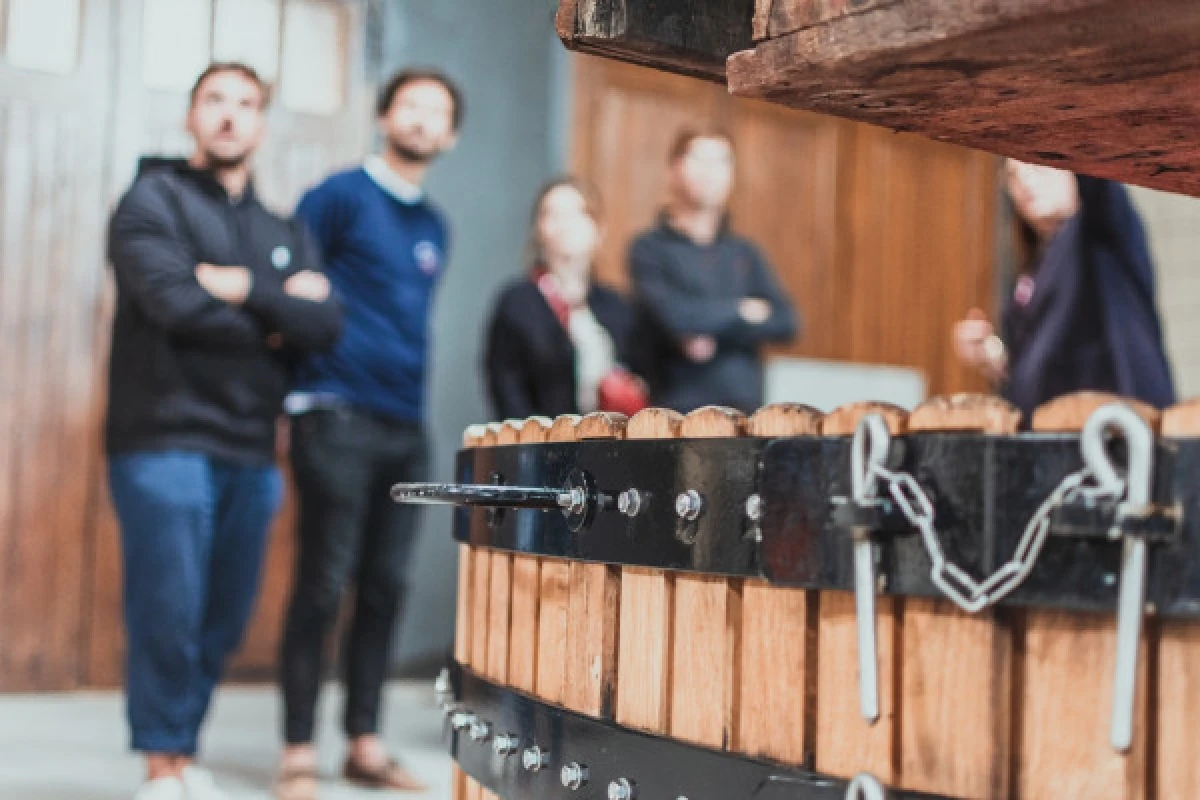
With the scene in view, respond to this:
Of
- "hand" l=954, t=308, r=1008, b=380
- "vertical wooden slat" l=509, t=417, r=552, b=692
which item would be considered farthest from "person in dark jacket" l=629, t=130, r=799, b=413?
"vertical wooden slat" l=509, t=417, r=552, b=692

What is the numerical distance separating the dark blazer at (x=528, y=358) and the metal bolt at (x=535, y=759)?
2417mm

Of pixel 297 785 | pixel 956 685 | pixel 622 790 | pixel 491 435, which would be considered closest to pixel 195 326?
pixel 297 785

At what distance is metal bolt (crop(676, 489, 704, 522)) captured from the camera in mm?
1352

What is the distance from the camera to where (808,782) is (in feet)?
4.03

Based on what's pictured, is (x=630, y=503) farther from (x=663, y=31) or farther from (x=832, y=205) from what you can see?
(x=832, y=205)

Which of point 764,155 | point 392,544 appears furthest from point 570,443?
point 764,155

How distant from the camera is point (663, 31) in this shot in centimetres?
164

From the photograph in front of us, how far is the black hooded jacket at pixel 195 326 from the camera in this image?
3064 millimetres

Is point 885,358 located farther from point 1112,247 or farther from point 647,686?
point 647,686

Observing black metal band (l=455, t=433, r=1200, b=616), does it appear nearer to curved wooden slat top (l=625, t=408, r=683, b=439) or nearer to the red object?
curved wooden slat top (l=625, t=408, r=683, b=439)

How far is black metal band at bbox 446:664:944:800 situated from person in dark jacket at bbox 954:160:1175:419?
6.64 ft

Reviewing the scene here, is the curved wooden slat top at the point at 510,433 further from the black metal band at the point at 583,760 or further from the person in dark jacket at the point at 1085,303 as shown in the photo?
the person in dark jacket at the point at 1085,303

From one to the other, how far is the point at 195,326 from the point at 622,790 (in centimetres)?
195

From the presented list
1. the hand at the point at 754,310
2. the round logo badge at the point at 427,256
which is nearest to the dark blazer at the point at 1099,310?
the hand at the point at 754,310
